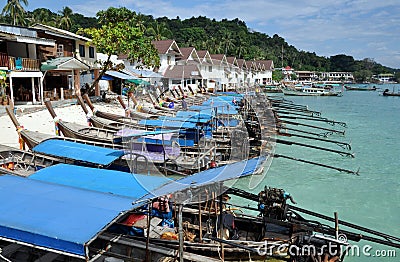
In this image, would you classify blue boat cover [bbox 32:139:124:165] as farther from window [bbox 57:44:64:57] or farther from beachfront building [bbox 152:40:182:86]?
beachfront building [bbox 152:40:182:86]

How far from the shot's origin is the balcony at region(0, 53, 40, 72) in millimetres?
19027

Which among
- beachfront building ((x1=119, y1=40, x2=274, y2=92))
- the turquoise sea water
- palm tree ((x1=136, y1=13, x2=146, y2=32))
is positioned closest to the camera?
the turquoise sea water

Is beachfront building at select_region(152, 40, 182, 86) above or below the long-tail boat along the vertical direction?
above

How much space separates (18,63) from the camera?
66.4 ft

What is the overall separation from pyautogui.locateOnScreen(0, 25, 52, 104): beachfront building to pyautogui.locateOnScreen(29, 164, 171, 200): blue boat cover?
14110 mm

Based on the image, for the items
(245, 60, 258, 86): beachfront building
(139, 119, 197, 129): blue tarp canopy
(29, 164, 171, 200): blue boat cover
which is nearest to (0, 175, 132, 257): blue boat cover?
(29, 164, 171, 200): blue boat cover

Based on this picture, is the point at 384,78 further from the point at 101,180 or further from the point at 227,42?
the point at 101,180

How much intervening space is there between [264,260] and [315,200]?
20.7ft

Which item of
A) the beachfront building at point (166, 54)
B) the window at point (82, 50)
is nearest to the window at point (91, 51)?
the window at point (82, 50)

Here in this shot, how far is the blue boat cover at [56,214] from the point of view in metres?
4.22

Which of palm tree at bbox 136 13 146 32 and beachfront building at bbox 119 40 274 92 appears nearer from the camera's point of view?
palm tree at bbox 136 13 146 32

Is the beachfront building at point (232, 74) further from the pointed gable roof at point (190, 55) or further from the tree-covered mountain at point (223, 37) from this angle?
the tree-covered mountain at point (223, 37)

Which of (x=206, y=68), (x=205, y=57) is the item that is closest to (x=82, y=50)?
(x=205, y=57)

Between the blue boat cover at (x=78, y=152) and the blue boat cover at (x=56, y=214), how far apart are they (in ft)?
11.4
